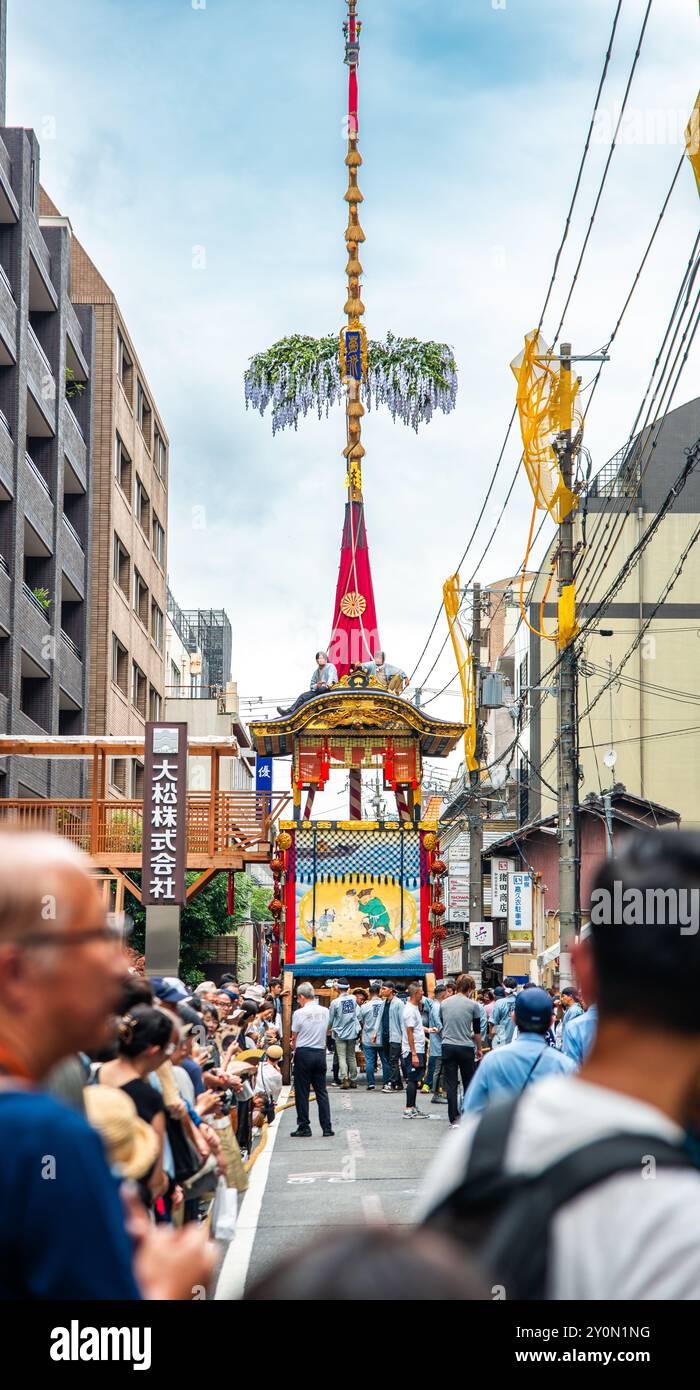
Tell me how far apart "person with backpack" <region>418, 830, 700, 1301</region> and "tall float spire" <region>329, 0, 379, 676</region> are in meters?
30.7

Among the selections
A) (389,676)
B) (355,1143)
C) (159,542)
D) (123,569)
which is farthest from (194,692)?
(355,1143)

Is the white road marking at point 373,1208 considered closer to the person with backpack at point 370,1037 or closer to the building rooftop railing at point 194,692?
the person with backpack at point 370,1037

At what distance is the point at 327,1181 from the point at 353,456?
948 inches

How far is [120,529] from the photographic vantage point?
→ 151 ft

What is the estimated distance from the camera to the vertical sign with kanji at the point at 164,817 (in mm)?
22734

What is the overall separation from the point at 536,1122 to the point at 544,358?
20.3 metres

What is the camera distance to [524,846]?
4597 cm

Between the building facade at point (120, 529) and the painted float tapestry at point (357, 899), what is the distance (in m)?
15.8

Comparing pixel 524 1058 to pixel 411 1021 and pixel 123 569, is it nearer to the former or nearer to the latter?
pixel 411 1021

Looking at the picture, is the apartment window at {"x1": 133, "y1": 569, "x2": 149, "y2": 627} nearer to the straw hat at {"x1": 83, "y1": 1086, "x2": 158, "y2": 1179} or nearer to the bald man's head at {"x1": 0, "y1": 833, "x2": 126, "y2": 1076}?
the straw hat at {"x1": 83, "y1": 1086, "x2": 158, "y2": 1179}

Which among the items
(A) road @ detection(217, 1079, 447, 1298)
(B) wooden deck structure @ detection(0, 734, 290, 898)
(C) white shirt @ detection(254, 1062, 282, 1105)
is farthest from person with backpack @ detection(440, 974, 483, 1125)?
(B) wooden deck structure @ detection(0, 734, 290, 898)

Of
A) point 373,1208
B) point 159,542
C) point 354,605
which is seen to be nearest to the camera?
point 373,1208
